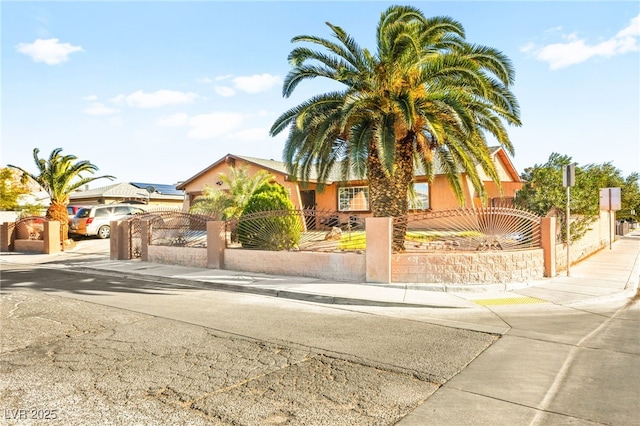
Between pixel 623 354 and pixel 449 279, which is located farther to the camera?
pixel 449 279

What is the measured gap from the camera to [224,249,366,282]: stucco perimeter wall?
11.0 m


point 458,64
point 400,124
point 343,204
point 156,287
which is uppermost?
point 458,64

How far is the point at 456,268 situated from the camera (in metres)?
10.3

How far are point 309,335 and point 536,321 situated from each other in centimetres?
388

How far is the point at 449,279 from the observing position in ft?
33.7

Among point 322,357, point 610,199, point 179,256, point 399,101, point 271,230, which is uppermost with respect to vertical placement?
point 399,101

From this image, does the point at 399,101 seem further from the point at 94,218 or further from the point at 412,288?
the point at 94,218

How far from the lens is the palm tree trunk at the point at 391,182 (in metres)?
12.1

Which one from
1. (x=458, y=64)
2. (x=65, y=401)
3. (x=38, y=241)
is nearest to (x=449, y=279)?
(x=458, y=64)

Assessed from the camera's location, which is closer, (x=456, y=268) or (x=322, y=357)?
(x=322, y=357)

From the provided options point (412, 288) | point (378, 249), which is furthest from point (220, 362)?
point (378, 249)

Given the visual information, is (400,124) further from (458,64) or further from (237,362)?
(237,362)

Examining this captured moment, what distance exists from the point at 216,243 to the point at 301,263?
128 inches

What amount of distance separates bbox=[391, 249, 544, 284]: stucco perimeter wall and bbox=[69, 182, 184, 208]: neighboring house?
27.4 meters
